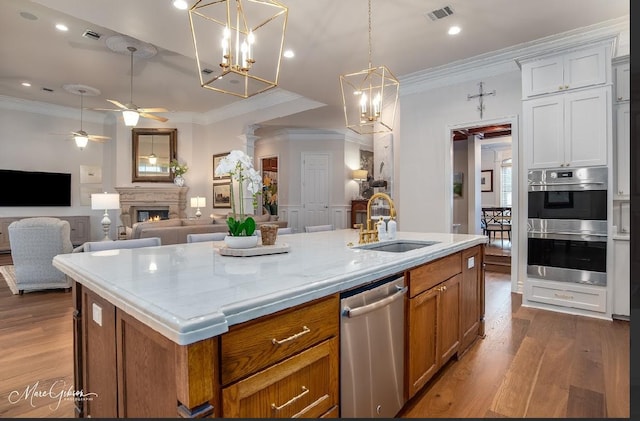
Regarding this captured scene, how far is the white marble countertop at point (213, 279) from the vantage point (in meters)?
0.90

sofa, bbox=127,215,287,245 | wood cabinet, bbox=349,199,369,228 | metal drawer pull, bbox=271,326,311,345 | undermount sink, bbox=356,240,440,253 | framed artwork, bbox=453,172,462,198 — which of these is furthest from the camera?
wood cabinet, bbox=349,199,369,228

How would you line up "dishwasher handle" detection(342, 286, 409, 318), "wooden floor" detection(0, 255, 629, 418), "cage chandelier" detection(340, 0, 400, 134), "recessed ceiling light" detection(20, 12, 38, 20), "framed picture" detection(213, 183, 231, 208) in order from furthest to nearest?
"framed picture" detection(213, 183, 231, 208), "recessed ceiling light" detection(20, 12, 38, 20), "cage chandelier" detection(340, 0, 400, 134), "wooden floor" detection(0, 255, 629, 418), "dishwasher handle" detection(342, 286, 409, 318)

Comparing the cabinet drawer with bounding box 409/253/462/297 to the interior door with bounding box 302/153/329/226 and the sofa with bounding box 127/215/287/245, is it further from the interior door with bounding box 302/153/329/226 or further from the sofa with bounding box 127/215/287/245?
the interior door with bounding box 302/153/329/226

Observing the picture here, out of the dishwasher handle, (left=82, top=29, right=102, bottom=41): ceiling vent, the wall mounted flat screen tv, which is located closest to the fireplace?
the wall mounted flat screen tv

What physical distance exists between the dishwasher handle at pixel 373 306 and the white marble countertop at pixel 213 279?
10cm

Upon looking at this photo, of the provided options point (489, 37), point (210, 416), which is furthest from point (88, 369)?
point (489, 37)

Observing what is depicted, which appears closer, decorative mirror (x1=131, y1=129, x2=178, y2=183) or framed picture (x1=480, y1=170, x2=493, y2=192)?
decorative mirror (x1=131, y1=129, x2=178, y2=183)

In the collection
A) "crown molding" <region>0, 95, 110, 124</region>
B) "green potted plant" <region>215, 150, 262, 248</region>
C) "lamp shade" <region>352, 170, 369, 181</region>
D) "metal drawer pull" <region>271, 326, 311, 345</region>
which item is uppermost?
"crown molding" <region>0, 95, 110, 124</region>

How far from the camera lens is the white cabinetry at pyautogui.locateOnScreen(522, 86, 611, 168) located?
11.1 feet

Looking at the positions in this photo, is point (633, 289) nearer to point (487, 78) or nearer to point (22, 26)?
point (487, 78)

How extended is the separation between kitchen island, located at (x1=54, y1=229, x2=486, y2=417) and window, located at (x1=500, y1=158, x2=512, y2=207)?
380 inches

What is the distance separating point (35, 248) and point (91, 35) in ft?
9.11

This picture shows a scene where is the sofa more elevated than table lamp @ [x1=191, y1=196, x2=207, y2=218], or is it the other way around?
table lamp @ [x1=191, y1=196, x2=207, y2=218]

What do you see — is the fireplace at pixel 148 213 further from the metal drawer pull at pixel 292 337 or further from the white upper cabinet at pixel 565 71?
the metal drawer pull at pixel 292 337
